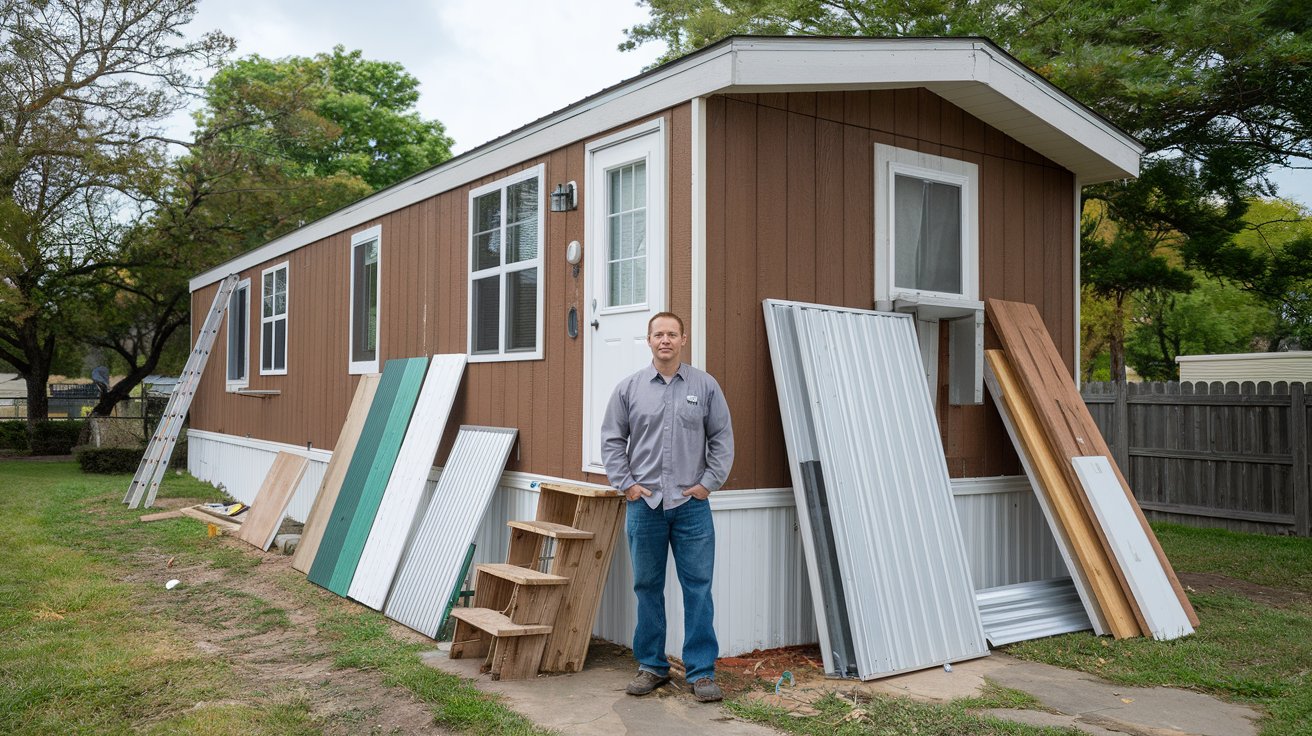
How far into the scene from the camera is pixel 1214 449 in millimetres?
10031

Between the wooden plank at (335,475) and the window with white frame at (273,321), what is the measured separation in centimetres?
305

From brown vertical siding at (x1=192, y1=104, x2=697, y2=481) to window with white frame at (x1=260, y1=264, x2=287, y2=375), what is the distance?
0.53 ft

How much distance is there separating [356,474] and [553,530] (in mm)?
3422

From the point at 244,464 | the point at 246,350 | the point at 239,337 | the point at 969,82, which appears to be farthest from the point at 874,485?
the point at 239,337

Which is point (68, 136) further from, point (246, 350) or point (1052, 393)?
point (1052, 393)

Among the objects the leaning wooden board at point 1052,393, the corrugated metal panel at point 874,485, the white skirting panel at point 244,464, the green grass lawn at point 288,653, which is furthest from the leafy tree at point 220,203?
the corrugated metal panel at point 874,485

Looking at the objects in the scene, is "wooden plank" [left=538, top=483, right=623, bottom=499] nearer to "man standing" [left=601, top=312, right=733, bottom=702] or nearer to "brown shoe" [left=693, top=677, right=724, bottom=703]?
"man standing" [left=601, top=312, right=733, bottom=702]

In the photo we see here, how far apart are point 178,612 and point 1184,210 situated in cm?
1074

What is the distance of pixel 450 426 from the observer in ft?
24.4

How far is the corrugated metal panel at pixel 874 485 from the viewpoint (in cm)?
494

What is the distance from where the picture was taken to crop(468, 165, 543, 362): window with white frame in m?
6.47

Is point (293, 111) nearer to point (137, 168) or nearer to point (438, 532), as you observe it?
point (137, 168)

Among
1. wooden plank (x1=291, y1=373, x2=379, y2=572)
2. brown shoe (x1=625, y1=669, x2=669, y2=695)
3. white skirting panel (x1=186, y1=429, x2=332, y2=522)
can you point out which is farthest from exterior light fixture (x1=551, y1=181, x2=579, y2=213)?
white skirting panel (x1=186, y1=429, x2=332, y2=522)

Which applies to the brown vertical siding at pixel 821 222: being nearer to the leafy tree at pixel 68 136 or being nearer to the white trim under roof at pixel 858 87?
the white trim under roof at pixel 858 87
